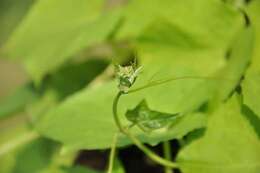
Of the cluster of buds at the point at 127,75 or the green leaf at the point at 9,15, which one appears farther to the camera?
the green leaf at the point at 9,15

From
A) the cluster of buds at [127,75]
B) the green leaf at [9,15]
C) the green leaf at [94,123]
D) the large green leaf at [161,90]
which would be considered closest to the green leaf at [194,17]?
the large green leaf at [161,90]

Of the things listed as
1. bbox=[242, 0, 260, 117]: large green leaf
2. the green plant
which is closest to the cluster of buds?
the green plant

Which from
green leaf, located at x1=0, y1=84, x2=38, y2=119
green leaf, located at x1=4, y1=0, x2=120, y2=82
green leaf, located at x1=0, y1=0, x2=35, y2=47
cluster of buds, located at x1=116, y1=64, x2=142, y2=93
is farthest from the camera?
green leaf, located at x1=0, y1=0, x2=35, y2=47

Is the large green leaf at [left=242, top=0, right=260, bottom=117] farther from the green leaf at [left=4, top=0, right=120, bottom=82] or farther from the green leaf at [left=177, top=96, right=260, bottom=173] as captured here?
the green leaf at [left=4, top=0, right=120, bottom=82]

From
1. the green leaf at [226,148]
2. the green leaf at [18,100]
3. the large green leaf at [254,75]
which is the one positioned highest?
the green leaf at [18,100]

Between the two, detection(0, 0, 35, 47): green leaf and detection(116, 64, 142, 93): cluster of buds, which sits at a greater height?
detection(0, 0, 35, 47): green leaf

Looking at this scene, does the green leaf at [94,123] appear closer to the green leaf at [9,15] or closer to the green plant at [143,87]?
the green plant at [143,87]

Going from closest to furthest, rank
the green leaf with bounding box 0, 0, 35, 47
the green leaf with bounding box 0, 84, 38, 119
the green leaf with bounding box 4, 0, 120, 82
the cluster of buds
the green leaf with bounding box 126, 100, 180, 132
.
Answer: the cluster of buds → the green leaf with bounding box 126, 100, 180, 132 → the green leaf with bounding box 4, 0, 120, 82 → the green leaf with bounding box 0, 84, 38, 119 → the green leaf with bounding box 0, 0, 35, 47

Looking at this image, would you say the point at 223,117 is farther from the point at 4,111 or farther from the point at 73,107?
the point at 4,111

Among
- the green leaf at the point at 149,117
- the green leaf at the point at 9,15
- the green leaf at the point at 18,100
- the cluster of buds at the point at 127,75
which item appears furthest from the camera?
the green leaf at the point at 9,15
